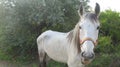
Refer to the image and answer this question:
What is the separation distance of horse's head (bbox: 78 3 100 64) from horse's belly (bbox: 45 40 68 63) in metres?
0.96

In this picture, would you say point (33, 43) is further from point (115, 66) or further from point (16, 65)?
point (115, 66)

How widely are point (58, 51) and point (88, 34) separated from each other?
1378mm

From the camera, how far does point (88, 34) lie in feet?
12.6

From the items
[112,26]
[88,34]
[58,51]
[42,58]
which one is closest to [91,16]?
[88,34]

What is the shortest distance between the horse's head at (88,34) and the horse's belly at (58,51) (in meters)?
0.96

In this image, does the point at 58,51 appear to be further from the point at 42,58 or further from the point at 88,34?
the point at 88,34

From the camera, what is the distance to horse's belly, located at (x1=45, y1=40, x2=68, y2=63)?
194 inches

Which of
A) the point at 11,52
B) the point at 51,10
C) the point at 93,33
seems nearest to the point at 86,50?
the point at 93,33

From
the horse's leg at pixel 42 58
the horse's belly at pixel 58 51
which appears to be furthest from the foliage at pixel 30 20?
the horse's belly at pixel 58 51

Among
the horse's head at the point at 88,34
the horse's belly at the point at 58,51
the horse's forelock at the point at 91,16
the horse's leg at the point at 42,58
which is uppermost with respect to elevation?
the horse's forelock at the point at 91,16

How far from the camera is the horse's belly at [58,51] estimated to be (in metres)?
4.93

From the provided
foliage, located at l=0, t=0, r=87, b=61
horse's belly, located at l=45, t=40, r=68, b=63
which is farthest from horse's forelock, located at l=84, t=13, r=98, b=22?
foliage, located at l=0, t=0, r=87, b=61

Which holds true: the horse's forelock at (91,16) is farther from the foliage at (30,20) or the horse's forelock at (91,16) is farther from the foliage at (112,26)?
the foliage at (112,26)

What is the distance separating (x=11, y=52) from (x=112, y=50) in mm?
3365
